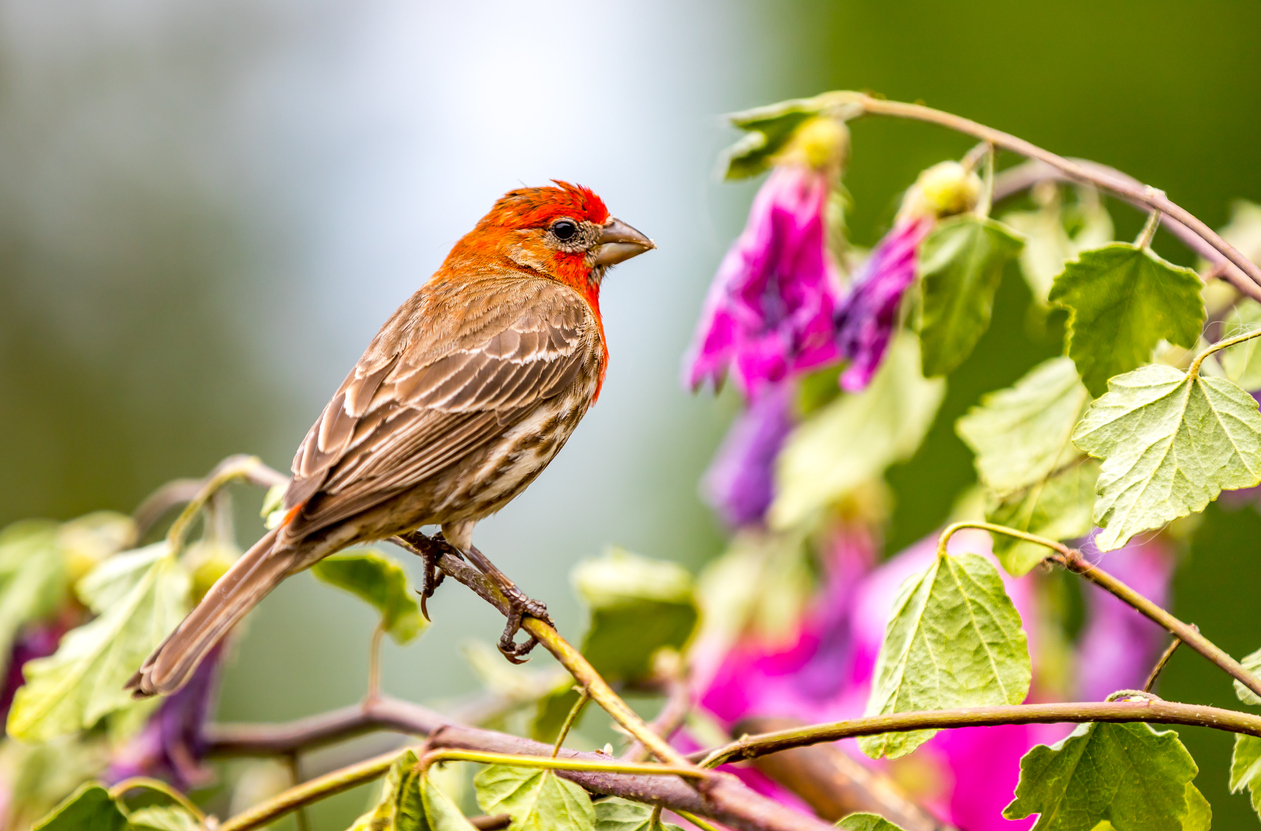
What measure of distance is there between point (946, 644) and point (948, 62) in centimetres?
465

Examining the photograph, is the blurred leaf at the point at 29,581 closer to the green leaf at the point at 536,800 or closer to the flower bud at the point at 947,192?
the green leaf at the point at 536,800

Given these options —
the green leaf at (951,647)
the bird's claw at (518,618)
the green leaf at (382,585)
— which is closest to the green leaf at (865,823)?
the green leaf at (951,647)

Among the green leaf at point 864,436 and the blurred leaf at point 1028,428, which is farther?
the green leaf at point 864,436

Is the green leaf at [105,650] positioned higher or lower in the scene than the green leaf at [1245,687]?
lower

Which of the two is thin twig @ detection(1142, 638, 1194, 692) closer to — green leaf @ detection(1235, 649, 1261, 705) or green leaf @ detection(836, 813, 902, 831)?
green leaf @ detection(1235, 649, 1261, 705)

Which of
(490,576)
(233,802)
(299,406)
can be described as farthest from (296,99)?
(490,576)

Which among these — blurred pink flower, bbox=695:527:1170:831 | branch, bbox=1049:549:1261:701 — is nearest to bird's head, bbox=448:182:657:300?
blurred pink flower, bbox=695:527:1170:831

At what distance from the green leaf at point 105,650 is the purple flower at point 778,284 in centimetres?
84

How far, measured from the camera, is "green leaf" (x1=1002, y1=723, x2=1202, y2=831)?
933 millimetres

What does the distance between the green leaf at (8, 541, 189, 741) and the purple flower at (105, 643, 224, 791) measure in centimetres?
29

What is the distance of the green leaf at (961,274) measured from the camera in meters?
1.27

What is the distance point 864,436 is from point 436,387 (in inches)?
28.5

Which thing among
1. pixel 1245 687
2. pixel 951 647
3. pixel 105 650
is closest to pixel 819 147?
pixel 951 647

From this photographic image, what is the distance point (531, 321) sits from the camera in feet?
6.23
